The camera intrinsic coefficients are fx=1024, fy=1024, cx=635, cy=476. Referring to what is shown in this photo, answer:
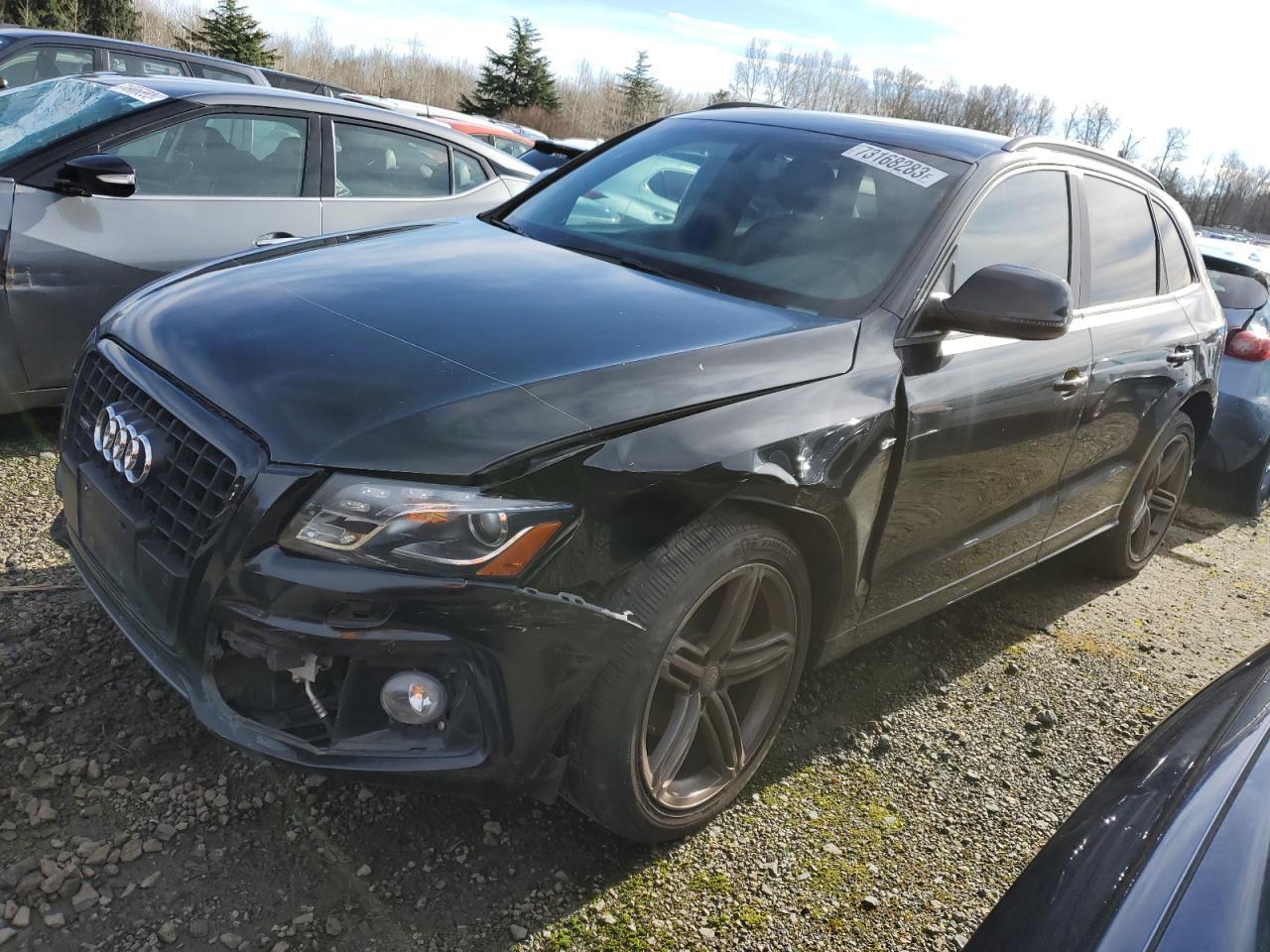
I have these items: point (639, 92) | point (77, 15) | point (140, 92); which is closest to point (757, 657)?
point (140, 92)

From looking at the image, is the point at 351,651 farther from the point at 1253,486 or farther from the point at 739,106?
the point at 1253,486

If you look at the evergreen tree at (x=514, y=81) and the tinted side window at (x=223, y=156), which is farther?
the evergreen tree at (x=514, y=81)

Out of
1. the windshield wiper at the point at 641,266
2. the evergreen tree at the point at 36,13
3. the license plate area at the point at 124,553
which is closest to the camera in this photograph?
the license plate area at the point at 124,553

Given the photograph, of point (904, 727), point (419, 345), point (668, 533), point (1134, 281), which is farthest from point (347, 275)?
point (1134, 281)

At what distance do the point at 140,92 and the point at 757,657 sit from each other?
391 centimetres

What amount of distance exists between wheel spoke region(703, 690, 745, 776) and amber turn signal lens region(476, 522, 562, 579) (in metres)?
0.74

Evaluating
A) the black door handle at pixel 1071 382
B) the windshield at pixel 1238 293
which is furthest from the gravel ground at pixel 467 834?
the windshield at pixel 1238 293

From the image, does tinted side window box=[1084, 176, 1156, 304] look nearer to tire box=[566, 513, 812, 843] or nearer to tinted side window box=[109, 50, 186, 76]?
tire box=[566, 513, 812, 843]

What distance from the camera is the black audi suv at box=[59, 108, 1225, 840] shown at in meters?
1.92

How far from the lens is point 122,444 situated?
2219 mm

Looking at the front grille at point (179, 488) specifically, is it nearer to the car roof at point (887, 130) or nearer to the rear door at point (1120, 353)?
the car roof at point (887, 130)

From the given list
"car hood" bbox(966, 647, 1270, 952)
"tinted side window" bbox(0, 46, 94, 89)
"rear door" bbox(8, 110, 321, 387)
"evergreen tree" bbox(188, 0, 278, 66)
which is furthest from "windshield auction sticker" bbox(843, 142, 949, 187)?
"evergreen tree" bbox(188, 0, 278, 66)

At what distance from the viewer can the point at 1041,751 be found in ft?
10.9

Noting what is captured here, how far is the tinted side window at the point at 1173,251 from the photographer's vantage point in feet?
13.9
